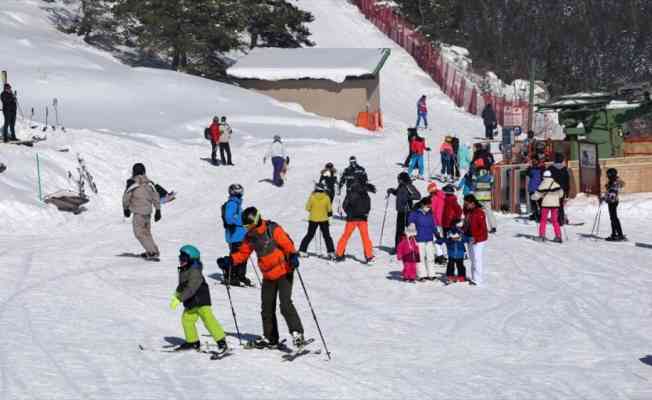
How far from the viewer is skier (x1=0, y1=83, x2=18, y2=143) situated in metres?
26.2

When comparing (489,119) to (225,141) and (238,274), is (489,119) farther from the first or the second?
(238,274)

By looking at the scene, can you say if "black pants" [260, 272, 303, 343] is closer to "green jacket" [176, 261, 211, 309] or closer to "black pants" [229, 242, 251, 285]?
"green jacket" [176, 261, 211, 309]

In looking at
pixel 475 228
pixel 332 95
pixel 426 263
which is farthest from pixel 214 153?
pixel 475 228

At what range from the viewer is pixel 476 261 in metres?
17.5

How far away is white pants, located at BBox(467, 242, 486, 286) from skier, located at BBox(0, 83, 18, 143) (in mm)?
13013

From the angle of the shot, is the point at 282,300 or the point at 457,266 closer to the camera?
the point at 282,300

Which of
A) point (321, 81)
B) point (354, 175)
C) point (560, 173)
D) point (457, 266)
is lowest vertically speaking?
point (457, 266)

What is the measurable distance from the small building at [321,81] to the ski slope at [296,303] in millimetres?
10492

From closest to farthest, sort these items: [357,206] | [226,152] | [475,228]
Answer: [475,228] → [357,206] → [226,152]

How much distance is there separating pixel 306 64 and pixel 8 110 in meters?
19.6

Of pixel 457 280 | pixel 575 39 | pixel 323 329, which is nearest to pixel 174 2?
pixel 457 280

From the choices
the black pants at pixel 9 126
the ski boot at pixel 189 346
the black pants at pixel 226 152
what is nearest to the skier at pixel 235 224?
the ski boot at pixel 189 346

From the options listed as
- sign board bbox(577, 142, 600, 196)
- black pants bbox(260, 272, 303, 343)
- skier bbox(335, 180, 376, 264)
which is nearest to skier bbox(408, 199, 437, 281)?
skier bbox(335, 180, 376, 264)

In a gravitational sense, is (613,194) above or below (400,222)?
above
